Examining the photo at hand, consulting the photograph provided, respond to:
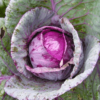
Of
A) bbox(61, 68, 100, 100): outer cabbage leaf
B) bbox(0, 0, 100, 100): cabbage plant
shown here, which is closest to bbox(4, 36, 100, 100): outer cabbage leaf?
bbox(0, 0, 100, 100): cabbage plant

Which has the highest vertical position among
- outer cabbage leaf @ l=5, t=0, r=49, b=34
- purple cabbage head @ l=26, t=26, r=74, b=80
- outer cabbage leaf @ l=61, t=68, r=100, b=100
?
outer cabbage leaf @ l=5, t=0, r=49, b=34

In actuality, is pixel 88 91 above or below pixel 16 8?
below

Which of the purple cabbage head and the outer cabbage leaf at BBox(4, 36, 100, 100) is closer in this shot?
the outer cabbage leaf at BBox(4, 36, 100, 100)

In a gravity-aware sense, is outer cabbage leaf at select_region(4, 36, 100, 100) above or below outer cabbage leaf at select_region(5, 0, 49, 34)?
below

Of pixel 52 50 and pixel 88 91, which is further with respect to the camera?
pixel 88 91

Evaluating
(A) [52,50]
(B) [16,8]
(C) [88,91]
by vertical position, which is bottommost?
(C) [88,91]

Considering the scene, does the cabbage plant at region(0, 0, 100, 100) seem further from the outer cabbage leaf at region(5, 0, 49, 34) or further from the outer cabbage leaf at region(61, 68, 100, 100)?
the outer cabbage leaf at region(61, 68, 100, 100)

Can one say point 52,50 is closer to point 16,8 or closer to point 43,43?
point 43,43

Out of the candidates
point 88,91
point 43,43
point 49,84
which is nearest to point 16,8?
point 43,43
